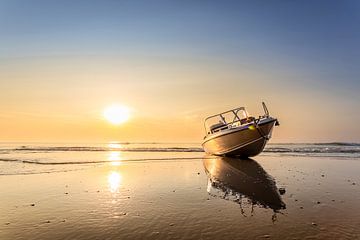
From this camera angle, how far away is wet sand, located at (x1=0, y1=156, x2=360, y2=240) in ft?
22.9

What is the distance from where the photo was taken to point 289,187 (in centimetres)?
1331

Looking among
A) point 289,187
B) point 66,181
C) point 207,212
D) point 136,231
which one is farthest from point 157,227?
point 66,181

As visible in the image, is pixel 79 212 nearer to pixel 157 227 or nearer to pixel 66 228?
pixel 66 228

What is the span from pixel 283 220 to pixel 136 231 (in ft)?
12.1

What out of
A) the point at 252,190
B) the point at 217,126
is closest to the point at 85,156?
the point at 217,126

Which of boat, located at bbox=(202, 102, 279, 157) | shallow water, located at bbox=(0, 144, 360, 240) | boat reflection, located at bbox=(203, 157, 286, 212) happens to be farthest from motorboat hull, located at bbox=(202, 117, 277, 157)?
shallow water, located at bbox=(0, 144, 360, 240)

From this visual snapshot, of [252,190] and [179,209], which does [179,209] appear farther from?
[252,190]

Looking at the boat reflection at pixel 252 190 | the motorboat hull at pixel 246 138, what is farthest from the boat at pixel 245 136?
the boat reflection at pixel 252 190

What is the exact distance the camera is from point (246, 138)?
2967 centimetres

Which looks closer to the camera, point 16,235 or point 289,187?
point 16,235

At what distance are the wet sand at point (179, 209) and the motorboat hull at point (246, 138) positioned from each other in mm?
13896

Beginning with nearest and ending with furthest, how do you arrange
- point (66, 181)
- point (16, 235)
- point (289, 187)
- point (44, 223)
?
point (16, 235) < point (44, 223) < point (289, 187) < point (66, 181)

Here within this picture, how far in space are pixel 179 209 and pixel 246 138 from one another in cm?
2139

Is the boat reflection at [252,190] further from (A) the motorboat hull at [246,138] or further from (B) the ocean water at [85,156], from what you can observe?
(A) the motorboat hull at [246,138]
